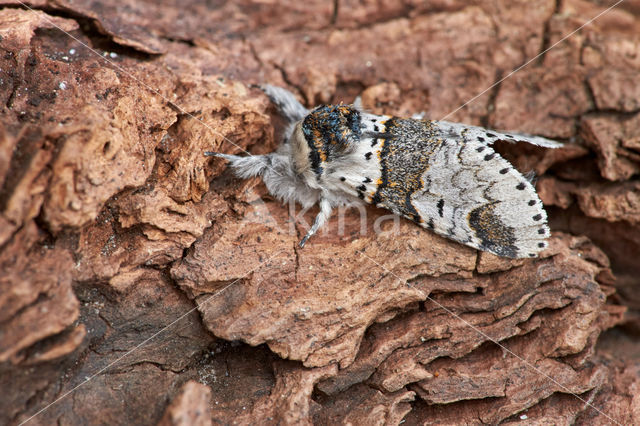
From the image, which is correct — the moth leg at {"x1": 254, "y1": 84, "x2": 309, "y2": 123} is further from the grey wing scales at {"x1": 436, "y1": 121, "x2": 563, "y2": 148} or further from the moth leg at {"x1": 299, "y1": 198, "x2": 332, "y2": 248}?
the grey wing scales at {"x1": 436, "y1": 121, "x2": 563, "y2": 148}

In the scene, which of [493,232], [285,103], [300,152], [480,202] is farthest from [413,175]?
[285,103]

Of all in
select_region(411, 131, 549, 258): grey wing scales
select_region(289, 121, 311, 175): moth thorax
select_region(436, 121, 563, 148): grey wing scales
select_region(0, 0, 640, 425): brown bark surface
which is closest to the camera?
select_region(0, 0, 640, 425): brown bark surface

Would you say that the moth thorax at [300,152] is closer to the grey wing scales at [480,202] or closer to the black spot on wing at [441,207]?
the grey wing scales at [480,202]

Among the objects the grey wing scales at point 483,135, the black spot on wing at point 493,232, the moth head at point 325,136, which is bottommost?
the black spot on wing at point 493,232

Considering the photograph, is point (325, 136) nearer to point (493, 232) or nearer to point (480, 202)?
point (480, 202)

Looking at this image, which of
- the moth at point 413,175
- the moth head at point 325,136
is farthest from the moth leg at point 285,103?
the moth head at point 325,136

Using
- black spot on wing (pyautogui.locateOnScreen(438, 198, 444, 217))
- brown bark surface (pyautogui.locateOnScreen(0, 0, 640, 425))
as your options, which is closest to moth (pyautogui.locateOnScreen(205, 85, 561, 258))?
black spot on wing (pyautogui.locateOnScreen(438, 198, 444, 217))
